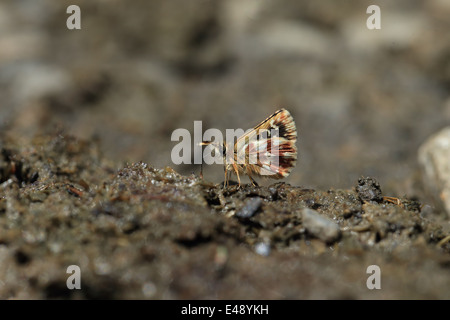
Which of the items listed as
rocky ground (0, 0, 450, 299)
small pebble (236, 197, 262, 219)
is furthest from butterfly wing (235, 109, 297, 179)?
small pebble (236, 197, 262, 219)

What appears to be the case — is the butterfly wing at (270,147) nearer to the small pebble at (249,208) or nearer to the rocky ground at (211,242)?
the rocky ground at (211,242)

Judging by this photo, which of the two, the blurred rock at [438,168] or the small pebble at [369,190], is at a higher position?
the blurred rock at [438,168]

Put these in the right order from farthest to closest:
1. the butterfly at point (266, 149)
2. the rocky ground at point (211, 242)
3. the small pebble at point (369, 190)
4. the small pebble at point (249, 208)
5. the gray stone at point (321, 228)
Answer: the butterfly at point (266, 149) → the small pebble at point (369, 190) → the small pebble at point (249, 208) → the gray stone at point (321, 228) → the rocky ground at point (211, 242)

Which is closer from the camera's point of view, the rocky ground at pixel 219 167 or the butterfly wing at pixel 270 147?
the rocky ground at pixel 219 167

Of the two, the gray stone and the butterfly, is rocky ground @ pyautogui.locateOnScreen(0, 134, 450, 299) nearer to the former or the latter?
the gray stone

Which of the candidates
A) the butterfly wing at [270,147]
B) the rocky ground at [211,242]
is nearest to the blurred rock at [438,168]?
the rocky ground at [211,242]

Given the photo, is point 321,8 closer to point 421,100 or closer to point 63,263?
point 421,100

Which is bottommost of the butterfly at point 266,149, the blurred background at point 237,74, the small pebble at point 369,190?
the small pebble at point 369,190

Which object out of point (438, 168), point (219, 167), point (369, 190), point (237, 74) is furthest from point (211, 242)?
point (237, 74)
